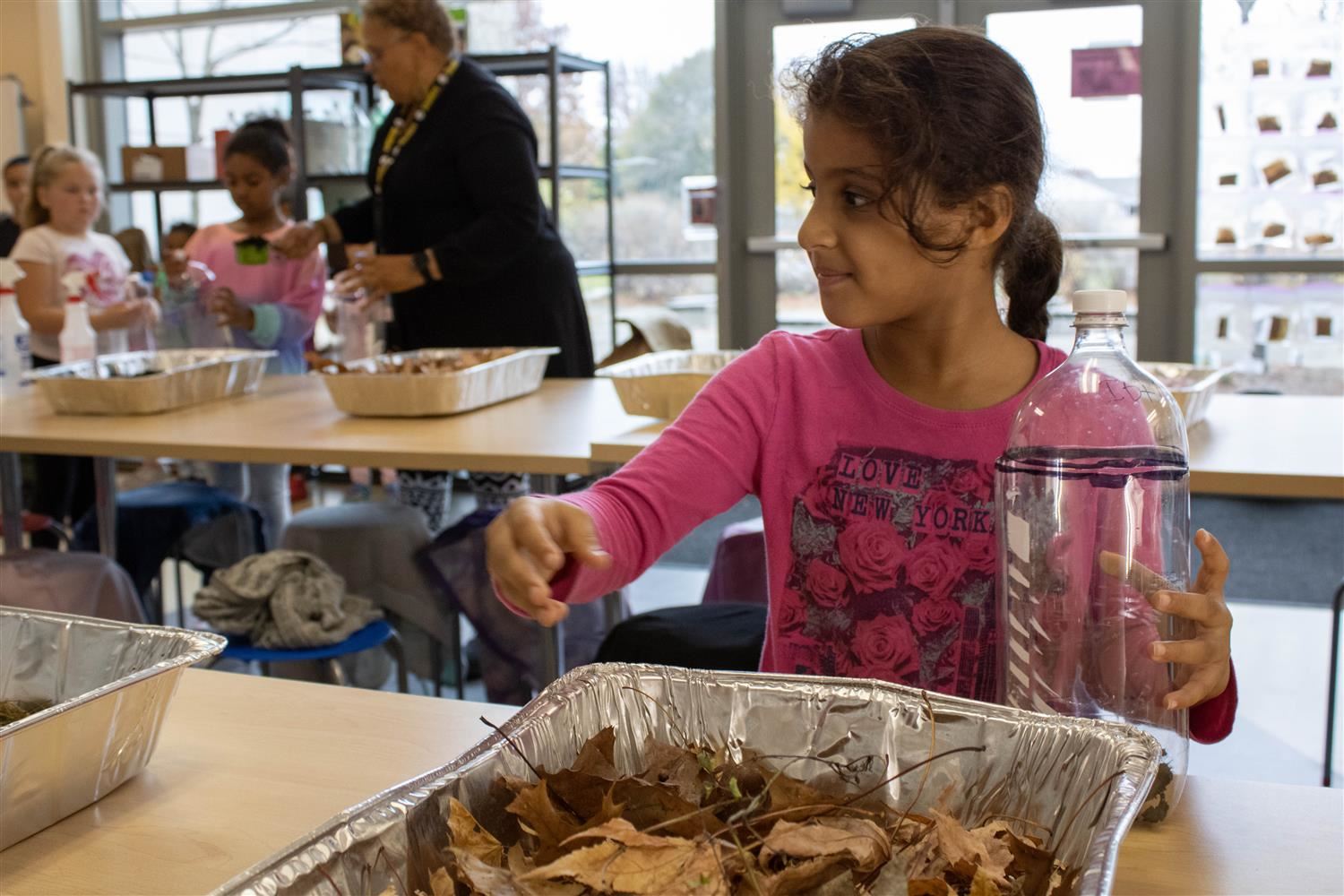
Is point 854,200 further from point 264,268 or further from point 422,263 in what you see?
point 264,268

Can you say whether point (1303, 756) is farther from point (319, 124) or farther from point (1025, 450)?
point (319, 124)

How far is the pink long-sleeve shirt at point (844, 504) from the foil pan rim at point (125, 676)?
0.31 m

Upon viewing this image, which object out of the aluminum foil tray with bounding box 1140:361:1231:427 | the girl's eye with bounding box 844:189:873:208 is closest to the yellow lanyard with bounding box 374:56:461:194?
the aluminum foil tray with bounding box 1140:361:1231:427

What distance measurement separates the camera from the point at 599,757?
664 millimetres

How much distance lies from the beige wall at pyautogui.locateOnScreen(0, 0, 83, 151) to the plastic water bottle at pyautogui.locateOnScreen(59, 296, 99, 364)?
371cm

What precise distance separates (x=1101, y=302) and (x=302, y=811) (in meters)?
0.57

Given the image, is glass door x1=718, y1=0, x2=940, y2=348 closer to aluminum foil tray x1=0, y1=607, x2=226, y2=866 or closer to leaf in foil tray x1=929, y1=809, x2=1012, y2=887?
aluminum foil tray x1=0, y1=607, x2=226, y2=866

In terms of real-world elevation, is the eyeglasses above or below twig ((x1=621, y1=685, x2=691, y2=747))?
above

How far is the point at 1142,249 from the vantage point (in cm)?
451

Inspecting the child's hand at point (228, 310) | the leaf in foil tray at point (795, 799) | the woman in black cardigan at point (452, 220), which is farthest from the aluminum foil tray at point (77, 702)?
the child's hand at point (228, 310)

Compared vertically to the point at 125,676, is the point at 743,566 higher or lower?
lower

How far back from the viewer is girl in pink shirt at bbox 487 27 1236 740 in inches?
41.0

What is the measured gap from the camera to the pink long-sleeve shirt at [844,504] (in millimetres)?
1092

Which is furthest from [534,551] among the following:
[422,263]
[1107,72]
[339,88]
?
[339,88]
